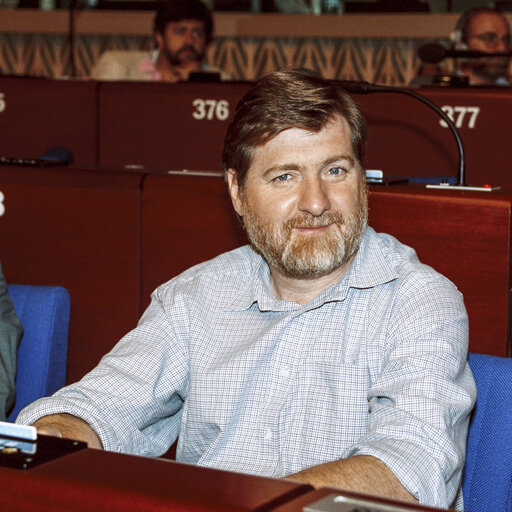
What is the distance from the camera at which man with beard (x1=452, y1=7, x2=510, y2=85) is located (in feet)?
14.7

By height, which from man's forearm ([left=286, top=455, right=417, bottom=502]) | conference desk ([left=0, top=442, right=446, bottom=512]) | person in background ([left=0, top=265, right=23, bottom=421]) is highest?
conference desk ([left=0, top=442, right=446, bottom=512])

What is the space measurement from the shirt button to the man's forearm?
1.09ft

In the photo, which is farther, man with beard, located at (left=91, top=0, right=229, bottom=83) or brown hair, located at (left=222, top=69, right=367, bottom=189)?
man with beard, located at (left=91, top=0, right=229, bottom=83)

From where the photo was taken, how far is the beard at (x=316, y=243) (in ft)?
5.25

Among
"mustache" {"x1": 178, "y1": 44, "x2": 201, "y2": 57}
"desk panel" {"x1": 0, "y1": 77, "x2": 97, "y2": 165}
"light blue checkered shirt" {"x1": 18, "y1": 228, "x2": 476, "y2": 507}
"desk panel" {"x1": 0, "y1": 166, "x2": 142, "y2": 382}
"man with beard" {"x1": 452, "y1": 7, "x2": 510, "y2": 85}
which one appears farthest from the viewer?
"mustache" {"x1": 178, "y1": 44, "x2": 201, "y2": 57}

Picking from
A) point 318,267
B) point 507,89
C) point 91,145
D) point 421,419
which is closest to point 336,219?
point 318,267

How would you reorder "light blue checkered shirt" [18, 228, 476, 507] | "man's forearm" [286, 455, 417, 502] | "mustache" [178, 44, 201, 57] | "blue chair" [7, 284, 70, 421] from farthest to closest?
"mustache" [178, 44, 201, 57]
"blue chair" [7, 284, 70, 421]
"light blue checkered shirt" [18, 228, 476, 507]
"man's forearm" [286, 455, 417, 502]

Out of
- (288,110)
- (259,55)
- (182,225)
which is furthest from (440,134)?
(259,55)

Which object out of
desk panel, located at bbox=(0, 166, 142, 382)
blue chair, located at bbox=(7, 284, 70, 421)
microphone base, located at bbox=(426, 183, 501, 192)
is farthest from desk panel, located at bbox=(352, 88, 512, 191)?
blue chair, located at bbox=(7, 284, 70, 421)

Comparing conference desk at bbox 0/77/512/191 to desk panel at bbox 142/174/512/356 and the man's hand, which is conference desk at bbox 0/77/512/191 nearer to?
desk panel at bbox 142/174/512/356

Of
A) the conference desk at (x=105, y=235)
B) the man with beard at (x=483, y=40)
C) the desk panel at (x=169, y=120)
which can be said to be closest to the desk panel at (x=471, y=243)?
the conference desk at (x=105, y=235)

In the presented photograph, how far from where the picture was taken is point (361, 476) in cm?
123

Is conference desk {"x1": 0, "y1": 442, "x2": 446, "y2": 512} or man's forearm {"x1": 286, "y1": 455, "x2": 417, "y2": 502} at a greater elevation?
conference desk {"x1": 0, "y1": 442, "x2": 446, "y2": 512}

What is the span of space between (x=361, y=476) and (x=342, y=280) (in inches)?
18.2
